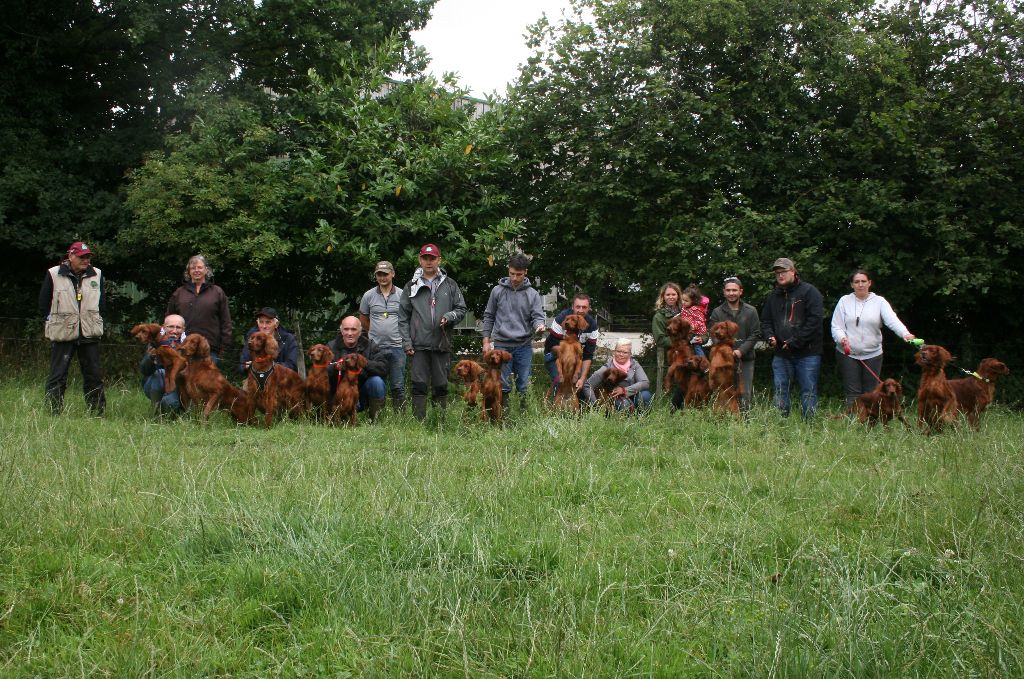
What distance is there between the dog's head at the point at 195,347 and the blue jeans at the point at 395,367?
1.92 m

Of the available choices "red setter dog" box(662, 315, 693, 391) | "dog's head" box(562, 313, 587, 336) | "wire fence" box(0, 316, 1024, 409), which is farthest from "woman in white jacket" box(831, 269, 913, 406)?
"wire fence" box(0, 316, 1024, 409)

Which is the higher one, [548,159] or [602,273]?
[548,159]

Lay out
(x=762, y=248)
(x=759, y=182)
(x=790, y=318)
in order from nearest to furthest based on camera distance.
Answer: (x=790, y=318), (x=762, y=248), (x=759, y=182)

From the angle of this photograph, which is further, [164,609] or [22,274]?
[22,274]

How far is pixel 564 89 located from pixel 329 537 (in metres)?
10.3

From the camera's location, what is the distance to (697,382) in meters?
8.23

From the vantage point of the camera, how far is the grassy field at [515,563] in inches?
108

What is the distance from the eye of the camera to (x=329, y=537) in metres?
3.64

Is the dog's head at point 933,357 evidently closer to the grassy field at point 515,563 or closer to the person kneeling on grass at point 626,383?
the grassy field at point 515,563

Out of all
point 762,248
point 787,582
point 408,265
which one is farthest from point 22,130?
point 787,582

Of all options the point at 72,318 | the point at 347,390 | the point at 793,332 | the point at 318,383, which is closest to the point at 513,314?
the point at 347,390

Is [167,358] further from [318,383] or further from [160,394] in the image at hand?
[318,383]

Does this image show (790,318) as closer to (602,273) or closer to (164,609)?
(602,273)

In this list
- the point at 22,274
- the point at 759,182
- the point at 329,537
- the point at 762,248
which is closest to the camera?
the point at 329,537
